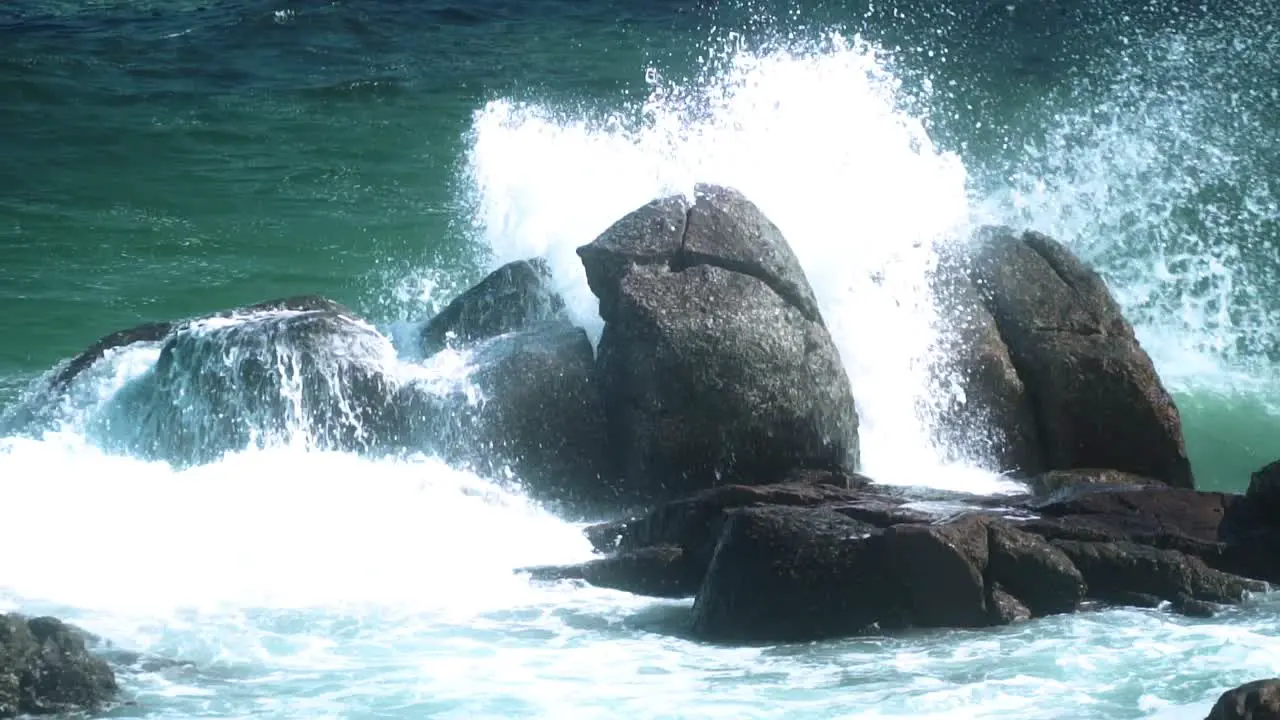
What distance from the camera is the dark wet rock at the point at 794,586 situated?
7746mm

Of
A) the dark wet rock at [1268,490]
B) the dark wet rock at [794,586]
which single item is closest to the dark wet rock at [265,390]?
the dark wet rock at [794,586]

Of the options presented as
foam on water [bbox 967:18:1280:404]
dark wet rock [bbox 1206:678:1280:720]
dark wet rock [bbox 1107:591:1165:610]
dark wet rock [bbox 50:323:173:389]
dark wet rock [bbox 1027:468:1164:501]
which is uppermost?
foam on water [bbox 967:18:1280:404]

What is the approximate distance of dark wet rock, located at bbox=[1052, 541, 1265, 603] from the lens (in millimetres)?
8164

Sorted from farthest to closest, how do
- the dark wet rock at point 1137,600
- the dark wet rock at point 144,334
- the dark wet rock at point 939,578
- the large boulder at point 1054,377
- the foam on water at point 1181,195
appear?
1. the foam on water at point 1181,195
2. the dark wet rock at point 144,334
3. the large boulder at point 1054,377
4. the dark wet rock at point 1137,600
5. the dark wet rock at point 939,578

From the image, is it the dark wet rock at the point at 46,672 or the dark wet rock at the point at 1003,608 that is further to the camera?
the dark wet rock at the point at 1003,608

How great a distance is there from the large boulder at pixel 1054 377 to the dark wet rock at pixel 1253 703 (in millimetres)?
5564

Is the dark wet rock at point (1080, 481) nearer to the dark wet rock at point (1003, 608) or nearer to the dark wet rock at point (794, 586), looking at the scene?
the dark wet rock at point (1003, 608)

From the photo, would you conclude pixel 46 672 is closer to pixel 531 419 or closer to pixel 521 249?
pixel 531 419

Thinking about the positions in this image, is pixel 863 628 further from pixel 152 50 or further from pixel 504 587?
pixel 152 50

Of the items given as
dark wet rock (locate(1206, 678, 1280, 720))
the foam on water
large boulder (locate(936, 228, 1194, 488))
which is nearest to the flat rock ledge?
large boulder (locate(936, 228, 1194, 488))

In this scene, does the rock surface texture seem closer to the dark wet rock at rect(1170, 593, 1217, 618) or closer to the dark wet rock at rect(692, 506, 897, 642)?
the dark wet rock at rect(692, 506, 897, 642)

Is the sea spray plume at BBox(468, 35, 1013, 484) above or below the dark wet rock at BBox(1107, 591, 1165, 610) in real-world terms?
above

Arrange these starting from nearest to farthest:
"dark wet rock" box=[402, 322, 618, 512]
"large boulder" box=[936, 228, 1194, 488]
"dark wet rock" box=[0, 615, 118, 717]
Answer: "dark wet rock" box=[0, 615, 118, 717] → "dark wet rock" box=[402, 322, 618, 512] → "large boulder" box=[936, 228, 1194, 488]

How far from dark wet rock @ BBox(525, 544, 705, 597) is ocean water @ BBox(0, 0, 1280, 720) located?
0.15 metres
